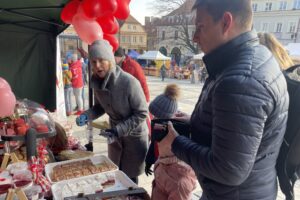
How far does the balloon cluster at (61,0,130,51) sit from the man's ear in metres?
1.63

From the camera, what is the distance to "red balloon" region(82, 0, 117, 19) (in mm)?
2309

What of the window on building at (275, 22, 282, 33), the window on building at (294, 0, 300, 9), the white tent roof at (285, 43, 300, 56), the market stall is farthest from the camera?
the window on building at (275, 22, 282, 33)

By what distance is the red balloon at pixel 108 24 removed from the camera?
2.78 metres

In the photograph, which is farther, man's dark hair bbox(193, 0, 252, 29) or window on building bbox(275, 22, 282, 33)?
window on building bbox(275, 22, 282, 33)

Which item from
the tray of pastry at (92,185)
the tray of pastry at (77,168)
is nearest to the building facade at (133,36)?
the tray of pastry at (77,168)

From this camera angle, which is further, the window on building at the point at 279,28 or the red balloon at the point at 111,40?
the window on building at the point at 279,28

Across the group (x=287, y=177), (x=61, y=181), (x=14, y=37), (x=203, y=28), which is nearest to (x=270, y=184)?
(x=287, y=177)

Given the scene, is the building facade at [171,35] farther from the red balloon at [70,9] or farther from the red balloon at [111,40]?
the red balloon at [70,9]

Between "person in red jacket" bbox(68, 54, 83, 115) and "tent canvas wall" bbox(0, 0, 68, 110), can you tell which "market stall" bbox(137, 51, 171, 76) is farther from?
"tent canvas wall" bbox(0, 0, 68, 110)

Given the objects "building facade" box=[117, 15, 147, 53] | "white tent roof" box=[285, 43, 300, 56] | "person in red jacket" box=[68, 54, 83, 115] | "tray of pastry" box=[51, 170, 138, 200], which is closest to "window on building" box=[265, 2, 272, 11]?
"building facade" box=[117, 15, 147, 53]

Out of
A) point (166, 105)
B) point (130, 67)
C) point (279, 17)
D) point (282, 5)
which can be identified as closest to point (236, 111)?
point (166, 105)

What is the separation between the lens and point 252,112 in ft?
2.86

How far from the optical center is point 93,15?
2383 millimetres

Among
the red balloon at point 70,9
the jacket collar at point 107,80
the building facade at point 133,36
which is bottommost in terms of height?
the jacket collar at point 107,80
